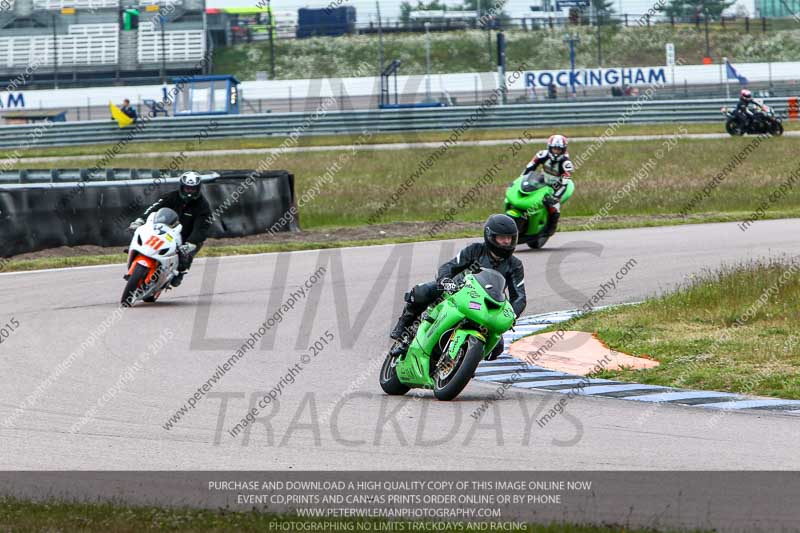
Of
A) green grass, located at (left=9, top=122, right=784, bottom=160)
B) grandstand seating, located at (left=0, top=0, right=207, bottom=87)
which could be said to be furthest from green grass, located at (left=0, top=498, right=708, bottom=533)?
grandstand seating, located at (left=0, top=0, right=207, bottom=87)

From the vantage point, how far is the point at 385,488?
6.37 meters

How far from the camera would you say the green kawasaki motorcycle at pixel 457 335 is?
8766 mm

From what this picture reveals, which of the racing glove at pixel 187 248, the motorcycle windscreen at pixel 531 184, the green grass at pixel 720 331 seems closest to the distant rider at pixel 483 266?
the green grass at pixel 720 331

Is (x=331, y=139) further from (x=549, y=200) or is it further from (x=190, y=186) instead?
(x=190, y=186)

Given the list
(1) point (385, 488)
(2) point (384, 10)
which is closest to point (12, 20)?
(2) point (384, 10)

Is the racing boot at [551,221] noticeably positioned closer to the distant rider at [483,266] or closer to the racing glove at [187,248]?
the racing glove at [187,248]

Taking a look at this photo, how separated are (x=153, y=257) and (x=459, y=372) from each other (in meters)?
6.32

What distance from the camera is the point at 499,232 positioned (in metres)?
9.26

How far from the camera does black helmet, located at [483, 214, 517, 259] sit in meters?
9.26

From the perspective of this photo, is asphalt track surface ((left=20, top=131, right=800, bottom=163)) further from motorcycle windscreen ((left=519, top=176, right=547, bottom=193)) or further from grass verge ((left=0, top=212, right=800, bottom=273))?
motorcycle windscreen ((left=519, top=176, right=547, bottom=193))

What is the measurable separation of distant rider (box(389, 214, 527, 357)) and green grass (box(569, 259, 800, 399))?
1.35 meters

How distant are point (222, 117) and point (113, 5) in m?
30.9

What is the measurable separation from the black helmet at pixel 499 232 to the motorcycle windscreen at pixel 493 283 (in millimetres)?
298

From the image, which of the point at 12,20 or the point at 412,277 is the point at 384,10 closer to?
the point at 12,20
